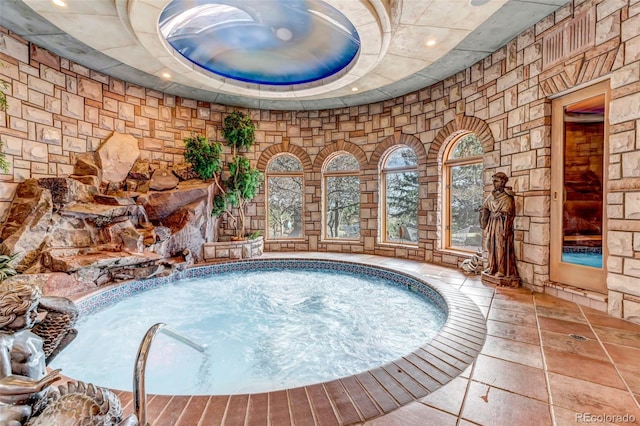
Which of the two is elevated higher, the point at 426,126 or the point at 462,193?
the point at 426,126

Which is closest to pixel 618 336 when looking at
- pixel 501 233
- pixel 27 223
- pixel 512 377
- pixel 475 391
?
pixel 512 377

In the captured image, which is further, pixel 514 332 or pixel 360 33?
pixel 360 33

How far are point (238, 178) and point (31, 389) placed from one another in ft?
15.9

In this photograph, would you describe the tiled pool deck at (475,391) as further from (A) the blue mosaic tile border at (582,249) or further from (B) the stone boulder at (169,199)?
(B) the stone boulder at (169,199)

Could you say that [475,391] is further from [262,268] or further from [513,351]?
[262,268]

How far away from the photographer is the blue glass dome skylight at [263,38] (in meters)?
3.66

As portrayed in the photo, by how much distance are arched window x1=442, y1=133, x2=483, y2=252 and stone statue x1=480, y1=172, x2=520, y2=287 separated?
0.88 m

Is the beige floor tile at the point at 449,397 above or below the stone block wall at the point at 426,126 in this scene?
Answer: below

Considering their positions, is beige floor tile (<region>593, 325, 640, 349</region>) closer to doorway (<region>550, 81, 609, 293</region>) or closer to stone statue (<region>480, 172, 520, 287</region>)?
doorway (<region>550, 81, 609, 293</region>)

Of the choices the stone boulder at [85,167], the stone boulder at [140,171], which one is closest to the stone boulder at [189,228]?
the stone boulder at [140,171]

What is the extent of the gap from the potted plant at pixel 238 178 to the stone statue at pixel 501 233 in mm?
4156

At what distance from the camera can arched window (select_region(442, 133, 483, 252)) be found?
14.4 feet

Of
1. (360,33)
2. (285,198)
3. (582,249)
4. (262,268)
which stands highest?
(360,33)

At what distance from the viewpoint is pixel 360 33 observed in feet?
10.2
